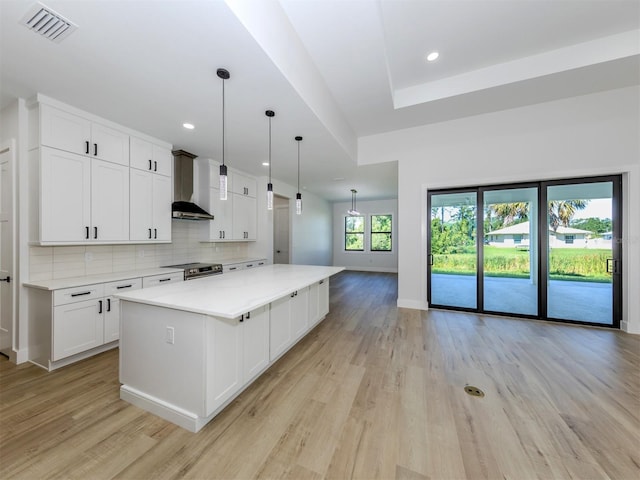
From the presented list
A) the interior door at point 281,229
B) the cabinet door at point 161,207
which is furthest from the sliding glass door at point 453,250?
the cabinet door at point 161,207

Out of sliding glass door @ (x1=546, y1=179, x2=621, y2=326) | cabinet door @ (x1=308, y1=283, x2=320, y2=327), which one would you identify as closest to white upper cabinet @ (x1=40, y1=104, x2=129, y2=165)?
cabinet door @ (x1=308, y1=283, x2=320, y2=327)

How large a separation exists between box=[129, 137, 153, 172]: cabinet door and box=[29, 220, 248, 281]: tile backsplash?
3.50ft

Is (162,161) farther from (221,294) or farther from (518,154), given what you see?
(518,154)

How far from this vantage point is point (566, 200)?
145 inches

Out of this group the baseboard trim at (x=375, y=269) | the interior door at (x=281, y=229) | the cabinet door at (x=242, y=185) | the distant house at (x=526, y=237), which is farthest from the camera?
the baseboard trim at (x=375, y=269)

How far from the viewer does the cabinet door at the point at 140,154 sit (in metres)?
3.24

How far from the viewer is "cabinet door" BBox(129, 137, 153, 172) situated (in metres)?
3.24

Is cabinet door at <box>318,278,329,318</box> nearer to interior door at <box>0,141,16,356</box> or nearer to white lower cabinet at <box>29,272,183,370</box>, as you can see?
white lower cabinet at <box>29,272,183,370</box>

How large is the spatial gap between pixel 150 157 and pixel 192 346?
3.06 meters


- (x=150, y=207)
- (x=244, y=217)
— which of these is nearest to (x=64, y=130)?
(x=150, y=207)

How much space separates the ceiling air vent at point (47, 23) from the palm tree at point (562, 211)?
18.9 feet

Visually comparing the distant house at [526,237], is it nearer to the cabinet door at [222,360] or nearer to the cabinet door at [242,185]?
the cabinet door at [222,360]

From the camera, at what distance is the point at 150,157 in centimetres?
346

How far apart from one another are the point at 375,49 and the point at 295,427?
3.49m
